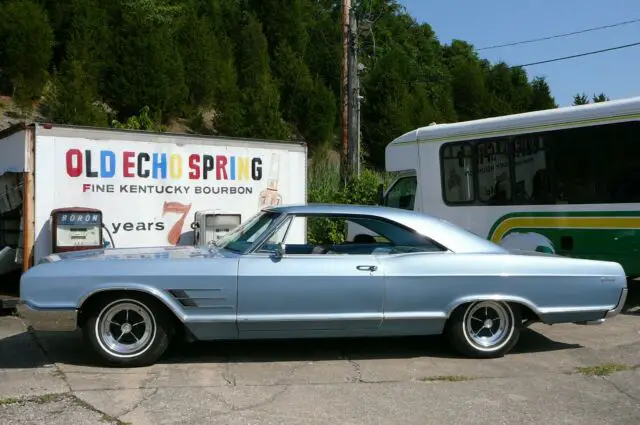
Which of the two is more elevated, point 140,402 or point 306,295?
A: point 306,295

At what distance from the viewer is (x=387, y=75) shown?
3183 centimetres

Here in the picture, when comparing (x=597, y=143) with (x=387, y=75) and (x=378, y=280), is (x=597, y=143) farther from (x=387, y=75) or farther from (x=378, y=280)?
(x=387, y=75)

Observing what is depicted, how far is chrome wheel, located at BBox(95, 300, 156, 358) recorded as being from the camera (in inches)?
221

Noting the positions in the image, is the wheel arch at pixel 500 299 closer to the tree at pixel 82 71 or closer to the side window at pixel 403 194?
the side window at pixel 403 194

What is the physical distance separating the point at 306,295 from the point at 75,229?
3883 millimetres

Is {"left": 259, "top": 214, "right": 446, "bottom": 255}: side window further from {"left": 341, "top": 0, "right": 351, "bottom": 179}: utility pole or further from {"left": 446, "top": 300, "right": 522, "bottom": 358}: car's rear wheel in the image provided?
{"left": 341, "top": 0, "right": 351, "bottom": 179}: utility pole

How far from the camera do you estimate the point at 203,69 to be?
26.5m

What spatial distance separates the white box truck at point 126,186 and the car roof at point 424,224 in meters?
3.29

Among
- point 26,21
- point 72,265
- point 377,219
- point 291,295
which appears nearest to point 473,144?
point 377,219

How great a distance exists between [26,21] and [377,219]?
1925cm

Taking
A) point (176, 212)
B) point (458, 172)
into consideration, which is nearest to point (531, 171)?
point (458, 172)

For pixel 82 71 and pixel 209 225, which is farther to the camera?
pixel 82 71

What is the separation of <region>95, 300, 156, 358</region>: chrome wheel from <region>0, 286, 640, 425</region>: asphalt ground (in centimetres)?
19

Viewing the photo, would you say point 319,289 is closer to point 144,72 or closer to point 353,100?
point 353,100
